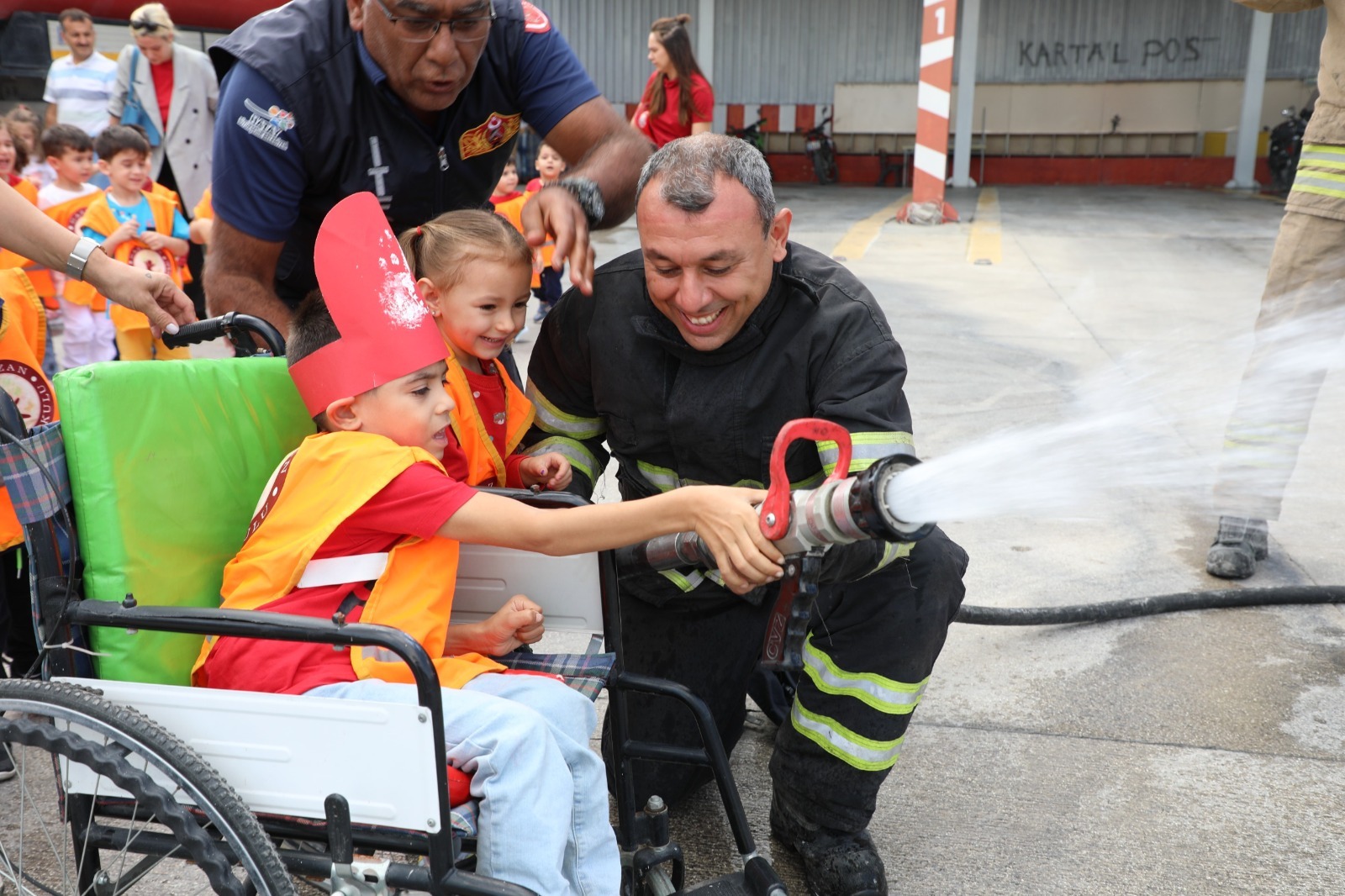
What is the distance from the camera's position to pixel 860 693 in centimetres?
230

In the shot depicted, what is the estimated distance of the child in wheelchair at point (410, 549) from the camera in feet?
5.65

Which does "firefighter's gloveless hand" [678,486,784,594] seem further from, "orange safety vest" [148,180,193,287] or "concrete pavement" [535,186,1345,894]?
"orange safety vest" [148,180,193,287]

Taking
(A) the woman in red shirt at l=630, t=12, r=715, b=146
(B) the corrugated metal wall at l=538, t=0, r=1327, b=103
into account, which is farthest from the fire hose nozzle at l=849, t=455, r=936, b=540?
(B) the corrugated metal wall at l=538, t=0, r=1327, b=103

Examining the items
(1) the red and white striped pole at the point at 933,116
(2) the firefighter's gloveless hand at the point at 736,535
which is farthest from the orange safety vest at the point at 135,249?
(1) the red and white striped pole at the point at 933,116

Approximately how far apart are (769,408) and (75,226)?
4614mm

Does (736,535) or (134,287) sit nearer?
(736,535)

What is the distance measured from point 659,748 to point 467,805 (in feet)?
1.65

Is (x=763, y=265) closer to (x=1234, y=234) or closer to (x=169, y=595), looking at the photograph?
(x=169, y=595)

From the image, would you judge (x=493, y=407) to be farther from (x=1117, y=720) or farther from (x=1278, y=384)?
(x=1278, y=384)

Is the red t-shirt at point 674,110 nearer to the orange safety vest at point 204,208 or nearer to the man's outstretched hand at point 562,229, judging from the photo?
the orange safety vest at point 204,208

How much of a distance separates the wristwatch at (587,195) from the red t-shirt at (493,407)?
38 centimetres

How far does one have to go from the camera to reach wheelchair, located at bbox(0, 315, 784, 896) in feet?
5.28

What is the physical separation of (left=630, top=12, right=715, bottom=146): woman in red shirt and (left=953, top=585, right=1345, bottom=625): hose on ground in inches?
217

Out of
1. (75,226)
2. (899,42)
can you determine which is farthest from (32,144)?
(899,42)
